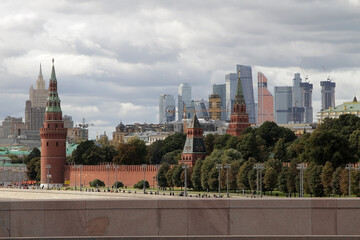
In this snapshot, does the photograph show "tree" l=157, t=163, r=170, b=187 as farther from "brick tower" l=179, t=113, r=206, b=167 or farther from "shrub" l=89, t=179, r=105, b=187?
"shrub" l=89, t=179, r=105, b=187

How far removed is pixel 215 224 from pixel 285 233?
2.07m

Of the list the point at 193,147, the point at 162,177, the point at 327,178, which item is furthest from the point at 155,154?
the point at 327,178

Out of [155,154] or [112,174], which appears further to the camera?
[155,154]

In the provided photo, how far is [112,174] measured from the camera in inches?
6698

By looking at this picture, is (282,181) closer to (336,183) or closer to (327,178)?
(327,178)

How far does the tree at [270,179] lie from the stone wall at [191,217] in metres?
92.1

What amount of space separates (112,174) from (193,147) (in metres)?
14.8

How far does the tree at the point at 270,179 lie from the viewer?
402 ft

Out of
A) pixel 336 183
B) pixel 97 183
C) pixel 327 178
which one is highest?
pixel 327 178

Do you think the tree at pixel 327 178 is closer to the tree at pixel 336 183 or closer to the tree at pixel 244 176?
the tree at pixel 336 183

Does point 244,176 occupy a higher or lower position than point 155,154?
lower

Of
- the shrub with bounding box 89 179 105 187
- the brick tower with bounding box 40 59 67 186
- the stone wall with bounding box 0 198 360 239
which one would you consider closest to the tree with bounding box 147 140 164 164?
the brick tower with bounding box 40 59 67 186

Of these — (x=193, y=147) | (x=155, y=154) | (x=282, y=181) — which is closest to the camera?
(x=282, y=181)

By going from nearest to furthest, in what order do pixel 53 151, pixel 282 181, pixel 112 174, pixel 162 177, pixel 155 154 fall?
pixel 282 181
pixel 162 177
pixel 112 174
pixel 53 151
pixel 155 154
